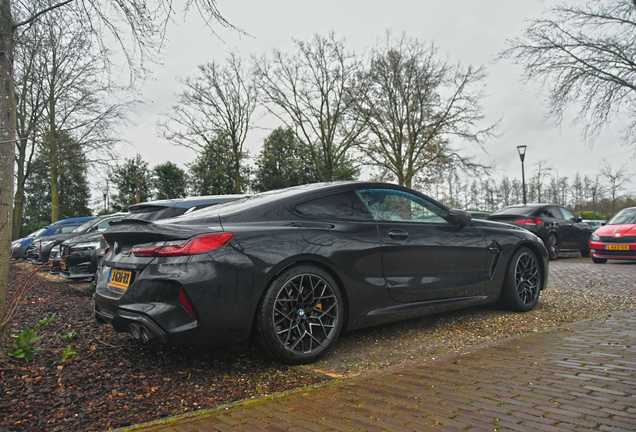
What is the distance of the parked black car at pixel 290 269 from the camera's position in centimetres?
326

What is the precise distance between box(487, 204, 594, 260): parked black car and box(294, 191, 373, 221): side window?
34.4 feet

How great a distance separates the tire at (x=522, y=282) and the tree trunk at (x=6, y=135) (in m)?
4.96

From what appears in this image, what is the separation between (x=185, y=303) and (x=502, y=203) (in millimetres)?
53772

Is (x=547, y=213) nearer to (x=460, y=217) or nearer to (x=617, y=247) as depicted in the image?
(x=617, y=247)

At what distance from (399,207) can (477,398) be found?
2.16 m

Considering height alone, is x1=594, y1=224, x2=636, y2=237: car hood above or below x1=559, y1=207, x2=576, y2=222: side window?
below

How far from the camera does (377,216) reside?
434cm

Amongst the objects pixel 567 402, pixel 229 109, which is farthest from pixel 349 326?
pixel 229 109

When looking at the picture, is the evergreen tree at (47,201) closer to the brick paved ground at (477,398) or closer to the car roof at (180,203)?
the car roof at (180,203)

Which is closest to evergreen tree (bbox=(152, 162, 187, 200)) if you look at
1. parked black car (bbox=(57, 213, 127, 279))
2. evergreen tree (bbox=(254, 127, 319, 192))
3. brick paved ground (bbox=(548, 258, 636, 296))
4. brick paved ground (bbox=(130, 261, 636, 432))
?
evergreen tree (bbox=(254, 127, 319, 192))

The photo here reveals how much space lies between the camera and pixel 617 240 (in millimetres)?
11875

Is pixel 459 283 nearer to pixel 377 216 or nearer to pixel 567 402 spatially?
pixel 377 216

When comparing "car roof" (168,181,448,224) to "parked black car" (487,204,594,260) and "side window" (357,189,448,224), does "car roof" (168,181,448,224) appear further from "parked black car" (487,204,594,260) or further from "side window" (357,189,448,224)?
"parked black car" (487,204,594,260)

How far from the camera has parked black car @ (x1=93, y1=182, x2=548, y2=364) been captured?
3264mm
